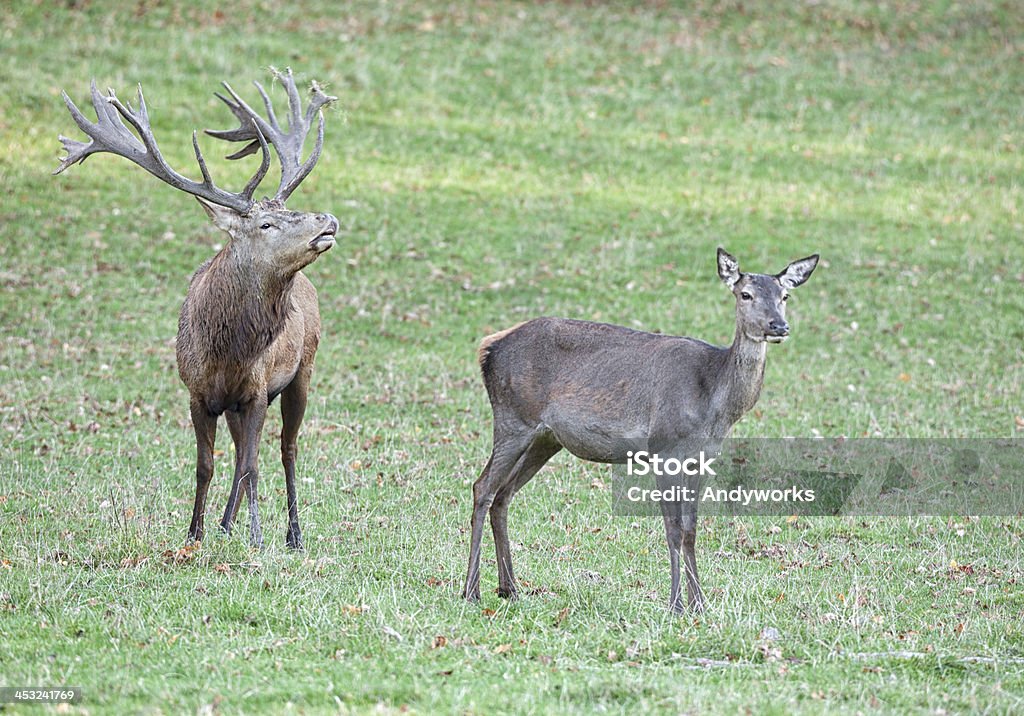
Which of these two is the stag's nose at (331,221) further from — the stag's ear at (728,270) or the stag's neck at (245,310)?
the stag's ear at (728,270)

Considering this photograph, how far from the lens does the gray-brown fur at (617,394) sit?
754 centimetres

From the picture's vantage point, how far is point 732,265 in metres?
7.86

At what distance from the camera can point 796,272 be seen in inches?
318

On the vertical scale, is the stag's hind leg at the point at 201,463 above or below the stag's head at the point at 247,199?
below

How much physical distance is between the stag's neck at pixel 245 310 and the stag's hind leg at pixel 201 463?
1.41 feet

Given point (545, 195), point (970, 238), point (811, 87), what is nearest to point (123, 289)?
point (545, 195)

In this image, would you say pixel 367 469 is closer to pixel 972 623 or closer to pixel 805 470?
pixel 805 470

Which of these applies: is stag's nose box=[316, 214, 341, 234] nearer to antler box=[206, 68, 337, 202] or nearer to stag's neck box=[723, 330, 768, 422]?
antler box=[206, 68, 337, 202]

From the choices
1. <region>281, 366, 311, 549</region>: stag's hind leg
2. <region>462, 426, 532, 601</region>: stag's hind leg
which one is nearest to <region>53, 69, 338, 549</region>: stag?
<region>281, 366, 311, 549</region>: stag's hind leg

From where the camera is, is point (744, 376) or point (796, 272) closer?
point (744, 376)

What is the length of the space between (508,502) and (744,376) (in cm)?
164

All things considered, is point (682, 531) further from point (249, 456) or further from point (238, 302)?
point (238, 302)
